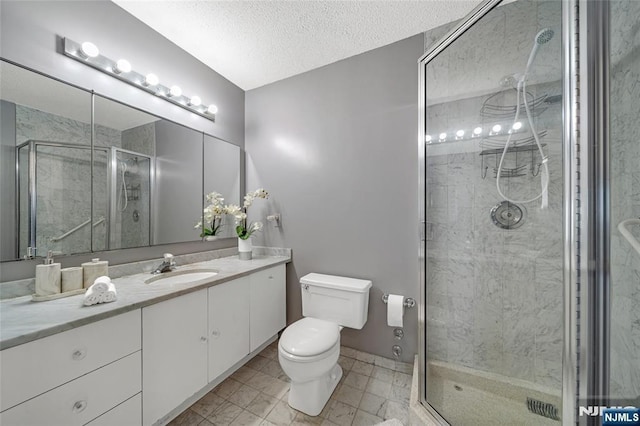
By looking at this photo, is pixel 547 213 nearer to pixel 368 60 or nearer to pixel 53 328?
pixel 368 60

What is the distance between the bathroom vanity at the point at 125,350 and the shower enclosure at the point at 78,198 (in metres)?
0.28

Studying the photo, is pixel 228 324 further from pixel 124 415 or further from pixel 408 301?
pixel 408 301

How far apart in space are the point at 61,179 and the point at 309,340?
1.64 meters

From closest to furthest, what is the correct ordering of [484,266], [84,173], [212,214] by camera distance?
[84,173], [484,266], [212,214]

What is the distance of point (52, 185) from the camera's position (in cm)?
118

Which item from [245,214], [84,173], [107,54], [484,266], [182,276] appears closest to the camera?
[84,173]

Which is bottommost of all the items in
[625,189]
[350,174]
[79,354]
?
[79,354]

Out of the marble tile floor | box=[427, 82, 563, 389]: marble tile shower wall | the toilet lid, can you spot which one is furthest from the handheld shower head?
the marble tile floor

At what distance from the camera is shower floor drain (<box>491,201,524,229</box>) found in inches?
55.6

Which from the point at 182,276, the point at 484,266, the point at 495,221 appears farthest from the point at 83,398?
the point at 495,221

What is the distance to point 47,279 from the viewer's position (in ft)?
3.46

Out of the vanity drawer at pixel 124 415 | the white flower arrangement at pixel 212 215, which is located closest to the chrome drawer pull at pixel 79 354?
the vanity drawer at pixel 124 415

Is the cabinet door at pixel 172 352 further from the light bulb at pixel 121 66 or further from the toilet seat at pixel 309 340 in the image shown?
the light bulb at pixel 121 66

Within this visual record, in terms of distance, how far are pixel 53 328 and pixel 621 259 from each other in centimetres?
201
